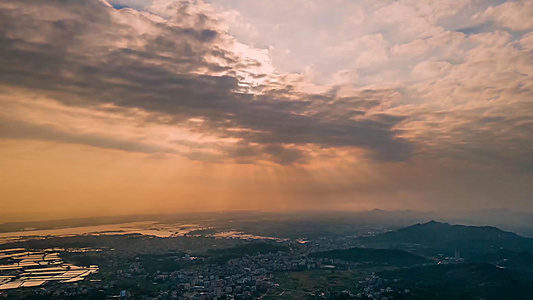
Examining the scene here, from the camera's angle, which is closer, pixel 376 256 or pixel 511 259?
pixel 511 259

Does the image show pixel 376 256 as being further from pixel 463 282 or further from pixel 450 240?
pixel 450 240

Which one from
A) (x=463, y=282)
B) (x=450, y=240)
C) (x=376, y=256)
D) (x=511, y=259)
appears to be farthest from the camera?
(x=450, y=240)

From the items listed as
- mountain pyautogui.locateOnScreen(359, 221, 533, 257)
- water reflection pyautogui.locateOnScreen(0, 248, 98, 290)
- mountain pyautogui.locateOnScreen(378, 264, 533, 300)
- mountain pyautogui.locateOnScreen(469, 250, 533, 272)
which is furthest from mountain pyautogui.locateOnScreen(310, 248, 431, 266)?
water reflection pyautogui.locateOnScreen(0, 248, 98, 290)

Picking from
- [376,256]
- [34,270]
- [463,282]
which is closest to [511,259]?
[376,256]

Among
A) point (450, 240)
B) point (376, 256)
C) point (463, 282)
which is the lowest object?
point (463, 282)

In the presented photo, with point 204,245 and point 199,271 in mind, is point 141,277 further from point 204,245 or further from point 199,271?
point 204,245

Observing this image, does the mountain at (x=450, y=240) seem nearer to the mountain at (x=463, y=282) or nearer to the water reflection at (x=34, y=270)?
the mountain at (x=463, y=282)

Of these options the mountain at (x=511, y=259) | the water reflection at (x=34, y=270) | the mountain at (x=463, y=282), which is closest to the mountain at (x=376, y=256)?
the mountain at (x=463, y=282)
